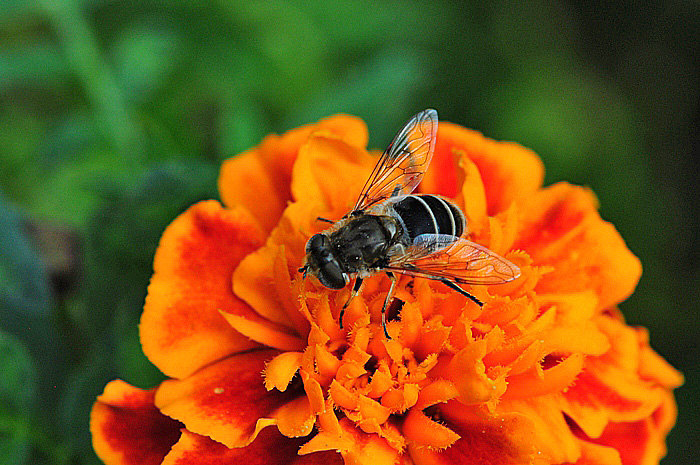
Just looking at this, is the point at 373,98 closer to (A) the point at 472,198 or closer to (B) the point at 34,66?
(A) the point at 472,198

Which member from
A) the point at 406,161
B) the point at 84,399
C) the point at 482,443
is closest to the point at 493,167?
the point at 406,161

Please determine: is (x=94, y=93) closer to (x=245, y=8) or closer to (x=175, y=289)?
(x=245, y=8)

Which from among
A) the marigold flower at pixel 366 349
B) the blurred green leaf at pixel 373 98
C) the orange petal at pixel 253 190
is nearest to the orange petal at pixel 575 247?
the marigold flower at pixel 366 349

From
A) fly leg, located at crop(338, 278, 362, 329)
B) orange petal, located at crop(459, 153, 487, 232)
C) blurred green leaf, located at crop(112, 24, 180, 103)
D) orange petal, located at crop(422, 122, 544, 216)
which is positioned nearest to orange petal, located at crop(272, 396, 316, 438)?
fly leg, located at crop(338, 278, 362, 329)

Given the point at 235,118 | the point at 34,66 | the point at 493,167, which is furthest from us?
the point at 34,66

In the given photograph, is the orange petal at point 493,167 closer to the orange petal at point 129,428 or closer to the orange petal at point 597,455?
the orange petal at point 597,455

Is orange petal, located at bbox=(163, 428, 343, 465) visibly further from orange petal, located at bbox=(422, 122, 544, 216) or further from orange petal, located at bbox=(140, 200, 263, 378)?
orange petal, located at bbox=(422, 122, 544, 216)

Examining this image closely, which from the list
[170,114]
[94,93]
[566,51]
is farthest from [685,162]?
[94,93]
